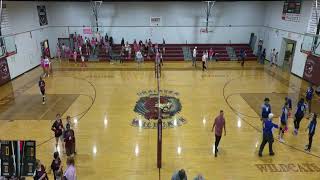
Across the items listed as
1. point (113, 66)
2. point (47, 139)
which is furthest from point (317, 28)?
point (47, 139)

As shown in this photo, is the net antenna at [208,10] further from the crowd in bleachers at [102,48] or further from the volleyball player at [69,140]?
the volleyball player at [69,140]

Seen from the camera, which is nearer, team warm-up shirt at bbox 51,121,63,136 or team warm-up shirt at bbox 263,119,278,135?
team warm-up shirt at bbox 263,119,278,135

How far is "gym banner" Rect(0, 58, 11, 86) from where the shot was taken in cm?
1925

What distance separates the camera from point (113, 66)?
2503 cm

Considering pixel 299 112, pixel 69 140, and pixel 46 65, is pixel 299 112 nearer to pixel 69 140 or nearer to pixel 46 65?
pixel 69 140

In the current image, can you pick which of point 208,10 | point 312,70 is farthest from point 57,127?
point 208,10

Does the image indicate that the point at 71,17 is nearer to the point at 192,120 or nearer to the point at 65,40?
the point at 65,40

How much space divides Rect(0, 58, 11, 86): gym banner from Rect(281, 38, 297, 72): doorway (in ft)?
72.5

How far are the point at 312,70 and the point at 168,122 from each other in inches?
500

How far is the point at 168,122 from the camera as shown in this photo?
43.4 feet

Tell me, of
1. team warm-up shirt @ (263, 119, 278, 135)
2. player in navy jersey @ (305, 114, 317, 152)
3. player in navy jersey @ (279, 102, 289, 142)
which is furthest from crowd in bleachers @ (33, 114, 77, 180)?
player in navy jersey @ (305, 114, 317, 152)

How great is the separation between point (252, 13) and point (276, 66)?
690 cm

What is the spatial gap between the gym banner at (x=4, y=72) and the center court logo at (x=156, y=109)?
393 inches

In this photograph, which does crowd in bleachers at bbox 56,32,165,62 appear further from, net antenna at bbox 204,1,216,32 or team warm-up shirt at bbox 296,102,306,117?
team warm-up shirt at bbox 296,102,306,117
